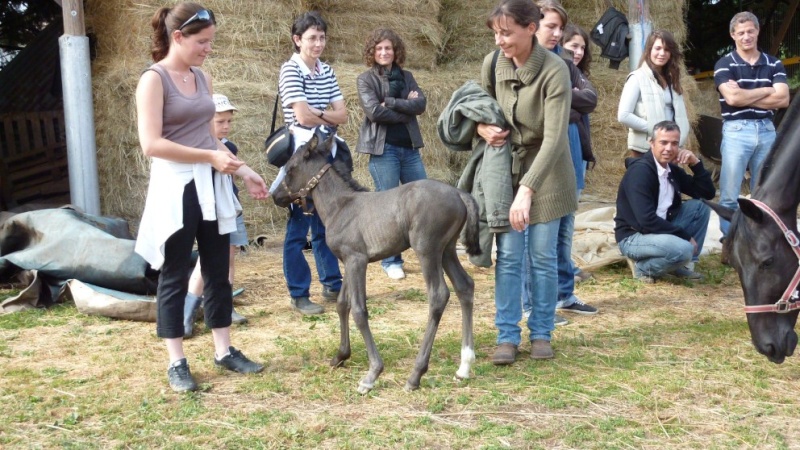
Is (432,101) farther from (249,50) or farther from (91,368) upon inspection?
(91,368)

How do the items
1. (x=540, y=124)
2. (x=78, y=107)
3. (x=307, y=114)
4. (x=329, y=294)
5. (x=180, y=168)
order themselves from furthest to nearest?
(x=78, y=107) → (x=329, y=294) → (x=307, y=114) → (x=540, y=124) → (x=180, y=168)

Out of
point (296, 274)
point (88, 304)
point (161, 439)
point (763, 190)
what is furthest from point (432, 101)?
point (161, 439)

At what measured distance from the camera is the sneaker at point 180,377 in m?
3.86

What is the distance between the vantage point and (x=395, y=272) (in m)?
6.45

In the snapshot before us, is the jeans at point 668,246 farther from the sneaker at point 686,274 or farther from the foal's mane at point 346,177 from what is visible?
the foal's mane at point 346,177

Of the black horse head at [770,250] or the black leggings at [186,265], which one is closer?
the black horse head at [770,250]

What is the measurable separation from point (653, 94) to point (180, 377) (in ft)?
13.3

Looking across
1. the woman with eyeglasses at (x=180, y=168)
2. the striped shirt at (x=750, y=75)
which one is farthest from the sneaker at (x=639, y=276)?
the woman with eyeglasses at (x=180, y=168)

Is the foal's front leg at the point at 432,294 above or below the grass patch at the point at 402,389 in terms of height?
above

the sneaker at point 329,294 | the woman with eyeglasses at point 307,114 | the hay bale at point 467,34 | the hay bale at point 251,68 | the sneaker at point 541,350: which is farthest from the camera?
the hay bale at point 467,34

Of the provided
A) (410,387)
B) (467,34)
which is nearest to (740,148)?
(410,387)

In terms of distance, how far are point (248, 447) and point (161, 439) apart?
0.38 meters

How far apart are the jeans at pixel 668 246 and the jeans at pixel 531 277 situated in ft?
6.28

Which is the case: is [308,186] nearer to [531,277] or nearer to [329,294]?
[531,277]
